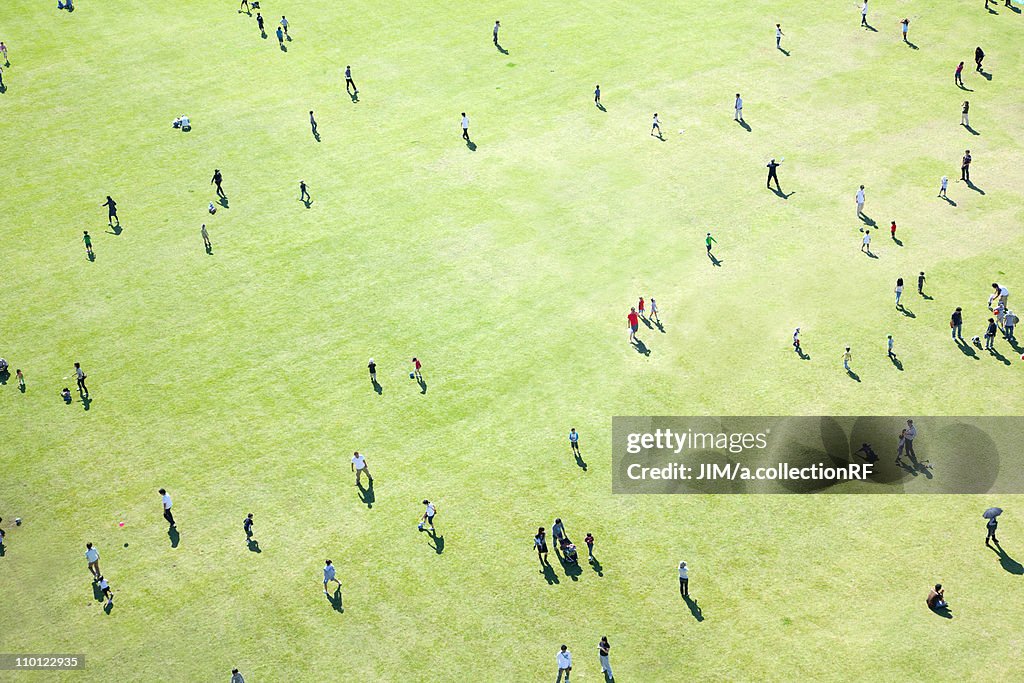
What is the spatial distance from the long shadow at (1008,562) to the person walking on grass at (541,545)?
754 inches

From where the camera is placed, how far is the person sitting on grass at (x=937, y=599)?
39562mm

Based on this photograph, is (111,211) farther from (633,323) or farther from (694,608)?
(694,608)

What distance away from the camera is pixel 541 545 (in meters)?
42.9

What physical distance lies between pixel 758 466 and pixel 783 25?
46935mm

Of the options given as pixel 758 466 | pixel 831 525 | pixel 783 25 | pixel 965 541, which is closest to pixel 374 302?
pixel 758 466

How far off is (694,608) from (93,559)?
2582cm

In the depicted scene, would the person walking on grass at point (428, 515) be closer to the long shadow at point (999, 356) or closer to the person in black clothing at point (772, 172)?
the long shadow at point (999, 356)

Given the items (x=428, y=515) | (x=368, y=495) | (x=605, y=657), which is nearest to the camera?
(x=605, y=657)

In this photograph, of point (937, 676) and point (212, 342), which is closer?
point (937, 676)

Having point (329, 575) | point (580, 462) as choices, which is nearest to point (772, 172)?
point (580, 462)

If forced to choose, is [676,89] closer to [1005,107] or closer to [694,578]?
[1005,107]

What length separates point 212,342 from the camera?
55.9 m

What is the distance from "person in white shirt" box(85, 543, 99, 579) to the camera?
42562 millimetres

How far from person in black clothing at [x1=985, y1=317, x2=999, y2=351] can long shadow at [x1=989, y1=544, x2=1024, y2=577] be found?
44.9ft
